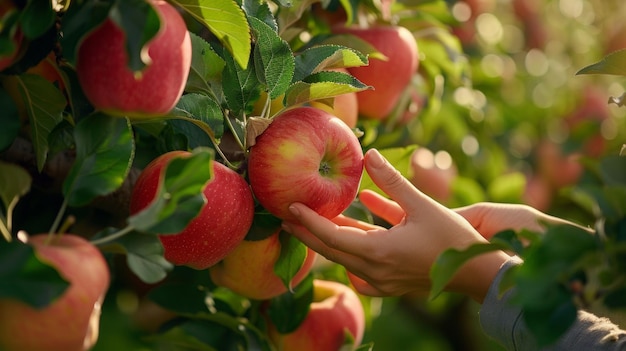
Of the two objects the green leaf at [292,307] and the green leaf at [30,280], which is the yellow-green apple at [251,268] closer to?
the green leaf at [292,307]

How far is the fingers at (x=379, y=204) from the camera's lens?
1.15 metres

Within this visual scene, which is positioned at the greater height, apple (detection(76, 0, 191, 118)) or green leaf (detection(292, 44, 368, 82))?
apple (detection(76, 0, 191, 118))

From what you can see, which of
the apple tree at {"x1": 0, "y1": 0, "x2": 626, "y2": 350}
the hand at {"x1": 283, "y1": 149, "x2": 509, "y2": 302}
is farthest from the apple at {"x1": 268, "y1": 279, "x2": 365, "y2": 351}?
the hand at {"x1": 283, "y1": 149, "x2": 509, "y2": 302}

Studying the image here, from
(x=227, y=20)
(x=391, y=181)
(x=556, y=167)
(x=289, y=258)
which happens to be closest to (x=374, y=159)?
(x=391, y=181)

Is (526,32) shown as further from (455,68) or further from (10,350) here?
(10,350)

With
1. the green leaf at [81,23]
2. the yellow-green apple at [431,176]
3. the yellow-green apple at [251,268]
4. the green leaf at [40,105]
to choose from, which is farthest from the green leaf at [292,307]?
the yellow-green apple at [431,176]

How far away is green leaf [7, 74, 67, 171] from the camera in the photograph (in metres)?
0.84

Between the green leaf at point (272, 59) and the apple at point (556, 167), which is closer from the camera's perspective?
the green leaf at point (272, 59)

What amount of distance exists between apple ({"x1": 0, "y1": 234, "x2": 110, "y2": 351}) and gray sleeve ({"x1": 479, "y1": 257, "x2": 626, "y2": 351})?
1.65ft

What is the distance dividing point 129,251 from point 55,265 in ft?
0.28

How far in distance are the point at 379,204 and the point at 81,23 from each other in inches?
21.3

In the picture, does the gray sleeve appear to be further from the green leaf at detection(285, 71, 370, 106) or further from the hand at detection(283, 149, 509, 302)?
the green leaf at detection(285, 71, 370, 106)

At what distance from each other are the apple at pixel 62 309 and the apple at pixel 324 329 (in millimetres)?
513

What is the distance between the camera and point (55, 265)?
2.26 ft
